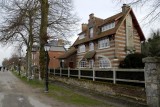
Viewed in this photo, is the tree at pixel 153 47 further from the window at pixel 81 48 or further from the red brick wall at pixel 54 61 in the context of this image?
the red brick wall at pixel 54 61

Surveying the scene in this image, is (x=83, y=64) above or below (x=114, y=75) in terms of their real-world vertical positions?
above

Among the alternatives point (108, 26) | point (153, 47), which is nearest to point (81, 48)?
point (108, 26)

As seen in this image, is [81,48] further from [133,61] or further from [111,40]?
[133,61]

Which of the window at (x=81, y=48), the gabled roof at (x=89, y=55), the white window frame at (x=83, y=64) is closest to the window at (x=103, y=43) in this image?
the gabled roof at (x=89, y=55)

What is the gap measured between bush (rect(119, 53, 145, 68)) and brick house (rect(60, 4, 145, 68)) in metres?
1.30

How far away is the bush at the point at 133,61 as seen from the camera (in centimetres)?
3284

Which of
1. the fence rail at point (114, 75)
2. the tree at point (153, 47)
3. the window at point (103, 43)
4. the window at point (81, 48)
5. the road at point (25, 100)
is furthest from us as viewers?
the window at point (81, 48)

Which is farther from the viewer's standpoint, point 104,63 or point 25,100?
point 104,63

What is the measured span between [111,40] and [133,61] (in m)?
4.54

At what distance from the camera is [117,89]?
1591 centimetres

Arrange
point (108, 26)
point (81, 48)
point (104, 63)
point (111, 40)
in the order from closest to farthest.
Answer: point (111, 40) < point (104, 63) < point (108, 26) < point (81, 48)

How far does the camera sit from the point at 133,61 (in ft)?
108

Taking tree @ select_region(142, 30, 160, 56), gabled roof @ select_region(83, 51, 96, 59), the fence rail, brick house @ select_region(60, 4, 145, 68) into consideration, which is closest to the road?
the fence rail

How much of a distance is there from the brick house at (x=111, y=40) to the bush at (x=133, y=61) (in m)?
1.30
